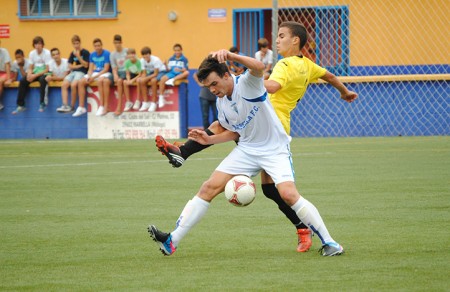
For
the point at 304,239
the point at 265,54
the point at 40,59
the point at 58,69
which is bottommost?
the point at 58,69

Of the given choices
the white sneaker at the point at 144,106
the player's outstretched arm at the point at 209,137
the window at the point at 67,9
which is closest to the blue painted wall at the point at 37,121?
the white sneaker at the point at 144,106

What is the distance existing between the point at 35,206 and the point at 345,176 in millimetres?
4376

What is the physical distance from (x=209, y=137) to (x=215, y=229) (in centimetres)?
146

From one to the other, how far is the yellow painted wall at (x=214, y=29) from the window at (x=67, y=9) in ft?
0.56

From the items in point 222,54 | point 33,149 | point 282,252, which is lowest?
point 33,149

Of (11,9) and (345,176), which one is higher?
(11,9)

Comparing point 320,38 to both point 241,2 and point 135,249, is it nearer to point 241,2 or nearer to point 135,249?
point 241,2

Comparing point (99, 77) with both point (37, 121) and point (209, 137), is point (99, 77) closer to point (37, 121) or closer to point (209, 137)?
point (37, 121)

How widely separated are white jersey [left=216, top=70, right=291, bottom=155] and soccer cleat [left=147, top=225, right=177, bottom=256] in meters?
0.88

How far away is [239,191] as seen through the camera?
7395mm

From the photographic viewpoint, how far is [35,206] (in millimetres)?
10602

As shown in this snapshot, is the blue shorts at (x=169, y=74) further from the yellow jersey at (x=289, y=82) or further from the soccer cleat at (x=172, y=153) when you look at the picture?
the soccer cleat at (x=172, y=153)

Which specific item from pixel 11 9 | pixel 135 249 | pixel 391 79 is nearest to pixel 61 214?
pixel 135 249

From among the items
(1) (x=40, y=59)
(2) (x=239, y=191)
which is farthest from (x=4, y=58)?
(2) (x=239, y=191)
